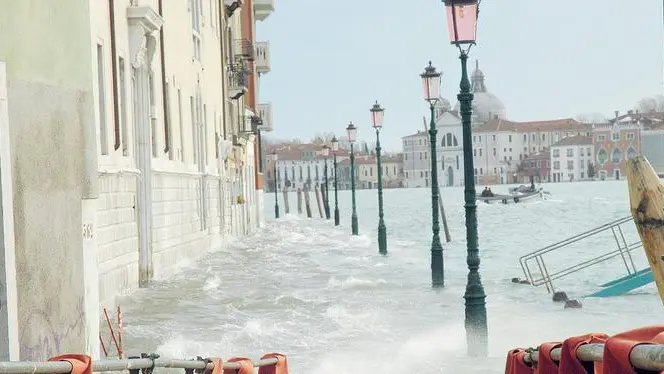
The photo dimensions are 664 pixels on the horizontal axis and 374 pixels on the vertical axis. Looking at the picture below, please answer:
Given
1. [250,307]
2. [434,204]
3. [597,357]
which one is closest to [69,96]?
[597,357]

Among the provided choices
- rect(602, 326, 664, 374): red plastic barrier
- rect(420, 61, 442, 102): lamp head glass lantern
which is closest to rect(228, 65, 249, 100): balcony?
rect(420, 61, 442, 102): lamp head glass lantern

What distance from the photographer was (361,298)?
23.0m

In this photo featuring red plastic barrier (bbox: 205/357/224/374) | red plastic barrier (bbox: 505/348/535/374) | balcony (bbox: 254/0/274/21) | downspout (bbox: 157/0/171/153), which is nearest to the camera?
red plastic barrier (bbox: 505/348/535/374)

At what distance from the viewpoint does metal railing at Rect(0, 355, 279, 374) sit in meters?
4.32

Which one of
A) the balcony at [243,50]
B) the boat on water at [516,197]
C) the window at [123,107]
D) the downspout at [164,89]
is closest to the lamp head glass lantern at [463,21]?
the window at [123,107]

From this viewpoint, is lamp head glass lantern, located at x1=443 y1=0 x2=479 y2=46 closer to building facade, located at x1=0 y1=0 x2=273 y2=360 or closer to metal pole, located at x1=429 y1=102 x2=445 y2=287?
building facade, located at x1=0 y1=0 x2=273 y2=360

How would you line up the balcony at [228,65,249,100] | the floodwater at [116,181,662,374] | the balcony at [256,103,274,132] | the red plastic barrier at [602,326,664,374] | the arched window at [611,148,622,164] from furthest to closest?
1. the arched window at [611,148,622,164]
2. the balcony at [256,103,274,132]
3. the balcony at [228,65,249,100]
4. the floodwater at [116,181,662,374]
5. the red plastic barrier at [602,326,664,374]

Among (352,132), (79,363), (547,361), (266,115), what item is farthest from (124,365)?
(266,115)

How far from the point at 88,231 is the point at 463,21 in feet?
18.2

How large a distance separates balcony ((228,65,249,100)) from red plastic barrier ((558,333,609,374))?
3696 centimetres

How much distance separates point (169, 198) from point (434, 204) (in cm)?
540

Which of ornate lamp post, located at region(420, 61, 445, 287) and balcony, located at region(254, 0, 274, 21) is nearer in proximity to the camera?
ornate lamp post, located at region(420, 61, 445, 287)

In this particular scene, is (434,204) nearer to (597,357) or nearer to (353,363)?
(353,363)

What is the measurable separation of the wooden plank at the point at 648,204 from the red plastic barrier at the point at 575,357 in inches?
228
